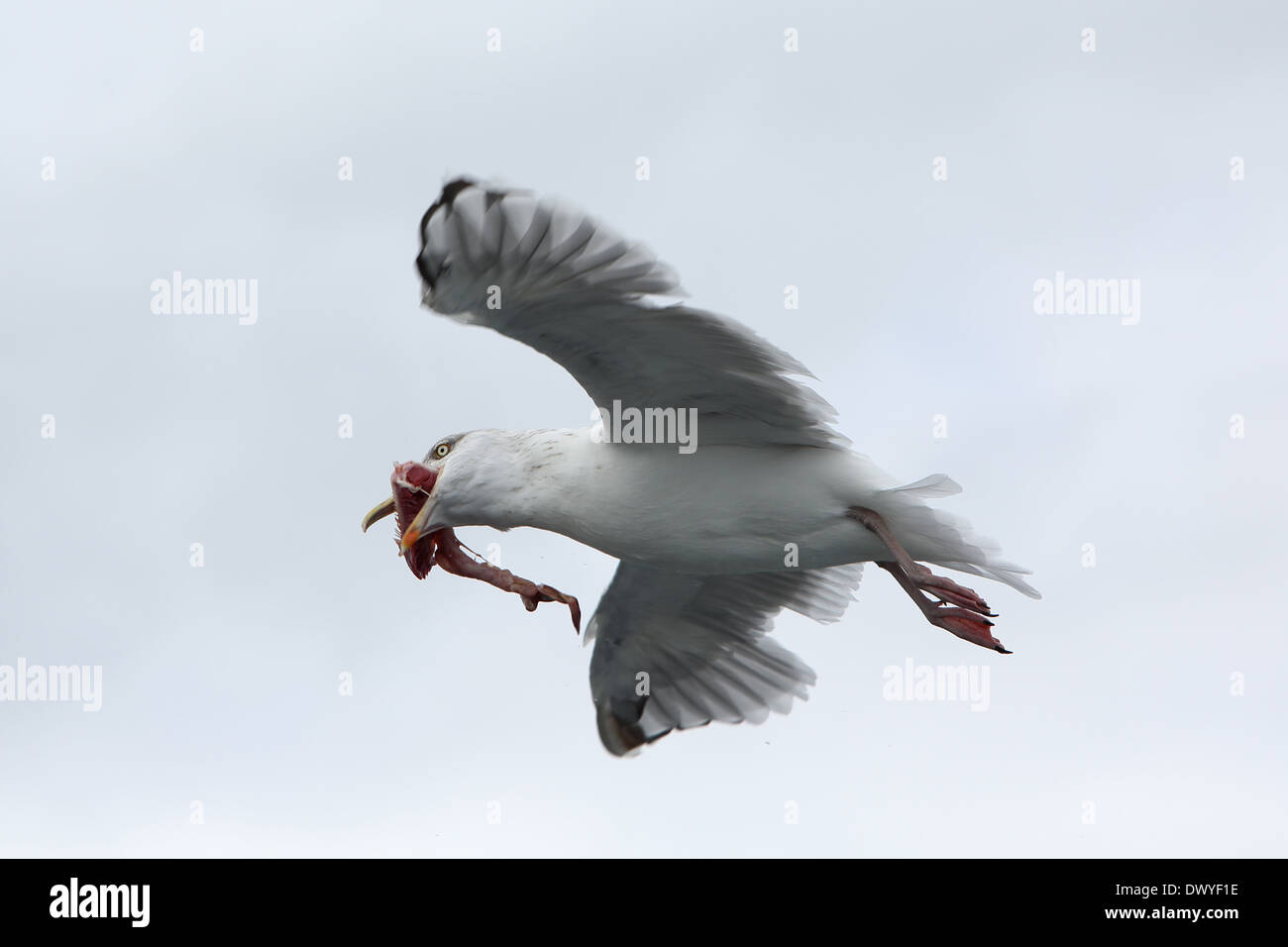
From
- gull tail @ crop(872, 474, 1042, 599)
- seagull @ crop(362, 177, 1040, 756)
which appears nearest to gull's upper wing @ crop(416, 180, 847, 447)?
seagull @ crop(362, 177, 1040, 756)

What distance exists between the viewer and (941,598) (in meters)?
9.66

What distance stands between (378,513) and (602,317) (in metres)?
2.81

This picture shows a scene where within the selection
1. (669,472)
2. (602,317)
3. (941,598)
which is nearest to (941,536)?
(941,598)

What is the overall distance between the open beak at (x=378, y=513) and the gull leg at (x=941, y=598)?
319 cm

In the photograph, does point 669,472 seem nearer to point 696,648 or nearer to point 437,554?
point 437,554

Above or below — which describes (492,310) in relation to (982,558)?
above

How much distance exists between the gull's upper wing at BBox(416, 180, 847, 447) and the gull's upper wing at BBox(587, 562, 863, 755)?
2449 millimetres

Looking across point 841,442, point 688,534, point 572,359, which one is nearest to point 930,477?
point 841,442

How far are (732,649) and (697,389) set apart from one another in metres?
3.78

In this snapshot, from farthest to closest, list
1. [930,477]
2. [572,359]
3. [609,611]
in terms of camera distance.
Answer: [609,611] → [930,477] → [572,359]

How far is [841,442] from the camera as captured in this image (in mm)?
9453

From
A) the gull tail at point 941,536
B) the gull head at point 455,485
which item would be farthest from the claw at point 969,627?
the gull head at point 455,485

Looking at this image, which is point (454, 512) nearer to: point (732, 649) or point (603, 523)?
point (603, 523)

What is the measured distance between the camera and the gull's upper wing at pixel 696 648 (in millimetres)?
11500
